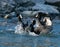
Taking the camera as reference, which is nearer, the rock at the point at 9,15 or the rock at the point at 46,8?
the rock at the point at 9,15

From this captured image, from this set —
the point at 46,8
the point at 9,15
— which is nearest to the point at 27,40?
the point at 9,15

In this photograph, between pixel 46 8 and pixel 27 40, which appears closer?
pixel 27 40

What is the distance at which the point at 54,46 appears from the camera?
10.8 meters

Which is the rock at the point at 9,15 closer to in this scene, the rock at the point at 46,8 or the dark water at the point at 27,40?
the rock at the point at 46,8

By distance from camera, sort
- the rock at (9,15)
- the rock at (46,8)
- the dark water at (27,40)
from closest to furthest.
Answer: the dark water at (27,40) < the rock at (9,15) < the rock at (46,8)

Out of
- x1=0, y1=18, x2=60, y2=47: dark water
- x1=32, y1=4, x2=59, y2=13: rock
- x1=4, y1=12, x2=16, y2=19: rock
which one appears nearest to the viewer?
x1=0, y1=18, x2=60, y2=47: dark water

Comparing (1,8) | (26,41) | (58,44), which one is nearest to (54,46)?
(58,44)

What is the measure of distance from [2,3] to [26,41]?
1533 cm

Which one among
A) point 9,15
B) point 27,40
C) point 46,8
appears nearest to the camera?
point 27,40

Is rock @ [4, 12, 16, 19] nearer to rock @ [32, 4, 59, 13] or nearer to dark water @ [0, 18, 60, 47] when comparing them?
rock @ [32, 4, 59, 13]

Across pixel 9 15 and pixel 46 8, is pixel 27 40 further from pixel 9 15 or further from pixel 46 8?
pixel 46 8

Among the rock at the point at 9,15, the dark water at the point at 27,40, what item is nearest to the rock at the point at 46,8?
the rock at the point at 9,15

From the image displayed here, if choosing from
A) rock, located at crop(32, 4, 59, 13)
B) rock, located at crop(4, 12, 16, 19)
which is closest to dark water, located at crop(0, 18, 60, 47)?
rock, located at crop(4, 12, 16, 19)

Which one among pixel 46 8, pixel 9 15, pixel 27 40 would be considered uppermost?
pixel 27 40
